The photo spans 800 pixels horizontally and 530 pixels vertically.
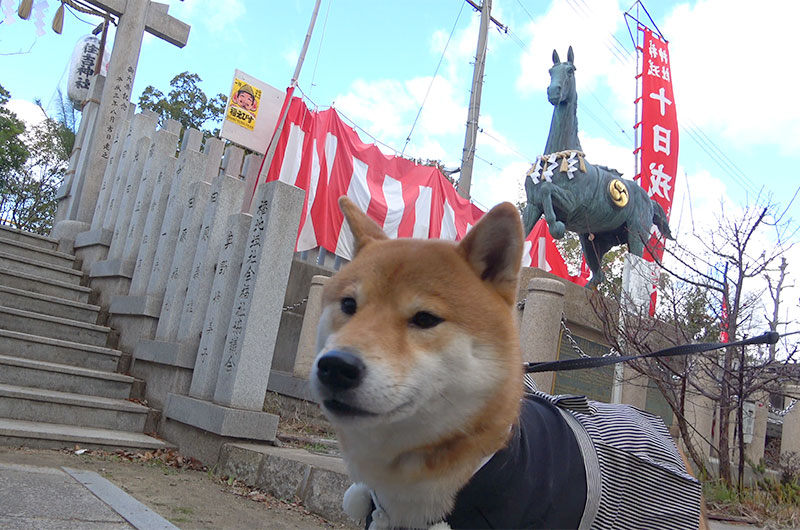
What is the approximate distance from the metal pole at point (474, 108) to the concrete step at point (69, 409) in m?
12.3

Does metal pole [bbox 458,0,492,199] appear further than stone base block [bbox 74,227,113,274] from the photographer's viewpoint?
Yes

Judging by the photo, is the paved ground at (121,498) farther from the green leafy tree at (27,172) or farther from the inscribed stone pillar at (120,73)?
the green leafy tree at (27,172)

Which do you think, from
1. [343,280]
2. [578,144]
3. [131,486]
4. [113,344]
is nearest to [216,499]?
[131,486]

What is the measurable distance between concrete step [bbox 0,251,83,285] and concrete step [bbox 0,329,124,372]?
5.73ft

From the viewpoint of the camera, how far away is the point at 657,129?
42.0ft

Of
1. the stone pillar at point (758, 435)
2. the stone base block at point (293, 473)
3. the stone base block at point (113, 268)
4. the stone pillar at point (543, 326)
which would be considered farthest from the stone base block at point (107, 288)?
the stone pillar at point (758, 435)

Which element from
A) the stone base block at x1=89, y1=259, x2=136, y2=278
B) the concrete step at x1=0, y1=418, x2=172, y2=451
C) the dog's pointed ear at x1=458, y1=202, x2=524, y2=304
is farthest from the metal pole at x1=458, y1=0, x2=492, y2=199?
the dog's pointed ear at x1=458, y1=202, x2=524, y2=304

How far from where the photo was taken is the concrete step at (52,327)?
602 cm

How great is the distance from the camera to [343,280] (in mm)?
1994

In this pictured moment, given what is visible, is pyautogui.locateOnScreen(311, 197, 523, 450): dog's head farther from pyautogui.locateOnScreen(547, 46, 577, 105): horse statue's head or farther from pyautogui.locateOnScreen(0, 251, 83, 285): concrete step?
pyautogui.locateOnScreen(547, 46, 577, 105): horse statue's head

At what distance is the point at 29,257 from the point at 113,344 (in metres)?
2.28

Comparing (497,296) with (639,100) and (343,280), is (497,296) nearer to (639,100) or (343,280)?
(343,280)

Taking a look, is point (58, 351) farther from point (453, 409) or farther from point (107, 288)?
point (453, 409)

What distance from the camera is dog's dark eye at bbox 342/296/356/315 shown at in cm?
192
